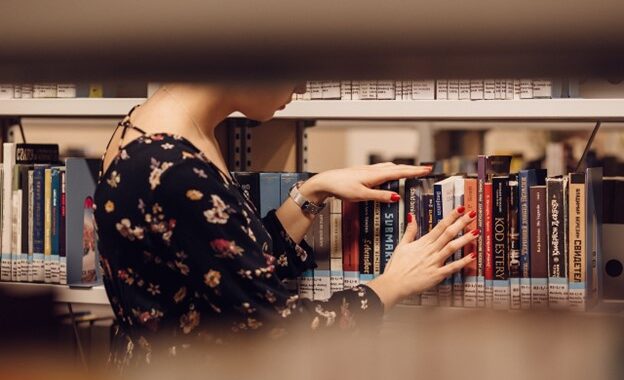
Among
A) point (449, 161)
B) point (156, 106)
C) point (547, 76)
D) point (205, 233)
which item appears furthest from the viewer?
point (449, 161)

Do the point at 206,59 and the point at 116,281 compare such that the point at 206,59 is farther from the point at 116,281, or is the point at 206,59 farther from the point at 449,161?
the point at 449,161

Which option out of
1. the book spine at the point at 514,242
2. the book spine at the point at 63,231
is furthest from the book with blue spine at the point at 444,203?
the book spine at the point at 63,231

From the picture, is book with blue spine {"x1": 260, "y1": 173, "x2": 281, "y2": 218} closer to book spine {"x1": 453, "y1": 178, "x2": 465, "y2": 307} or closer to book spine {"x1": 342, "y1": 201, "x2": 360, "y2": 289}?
book spine {"x1": 342, "y1": 201, "x2": 360, "y2": 289}

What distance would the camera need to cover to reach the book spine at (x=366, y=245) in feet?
5.40

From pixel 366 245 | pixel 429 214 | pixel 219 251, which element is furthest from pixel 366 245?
pixel 219 251

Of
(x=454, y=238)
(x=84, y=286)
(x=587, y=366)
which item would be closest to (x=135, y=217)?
(x=454, y=238)

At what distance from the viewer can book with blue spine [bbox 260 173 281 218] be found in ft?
5.58

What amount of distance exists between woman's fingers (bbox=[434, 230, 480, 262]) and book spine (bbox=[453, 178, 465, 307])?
5cm

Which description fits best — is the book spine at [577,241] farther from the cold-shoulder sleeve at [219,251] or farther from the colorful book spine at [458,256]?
the cold-shoulder sleeve at [219,251]

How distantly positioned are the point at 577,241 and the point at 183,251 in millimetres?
768

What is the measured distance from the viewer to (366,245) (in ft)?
5.45

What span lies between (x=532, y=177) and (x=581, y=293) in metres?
0.22

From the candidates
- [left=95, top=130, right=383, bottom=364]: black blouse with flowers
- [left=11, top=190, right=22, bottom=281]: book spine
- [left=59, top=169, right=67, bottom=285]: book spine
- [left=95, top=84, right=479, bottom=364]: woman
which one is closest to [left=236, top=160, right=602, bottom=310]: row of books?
[left=95, top=84, right=479, bottom=364]: woman

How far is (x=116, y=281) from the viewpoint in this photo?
126 centimetres
